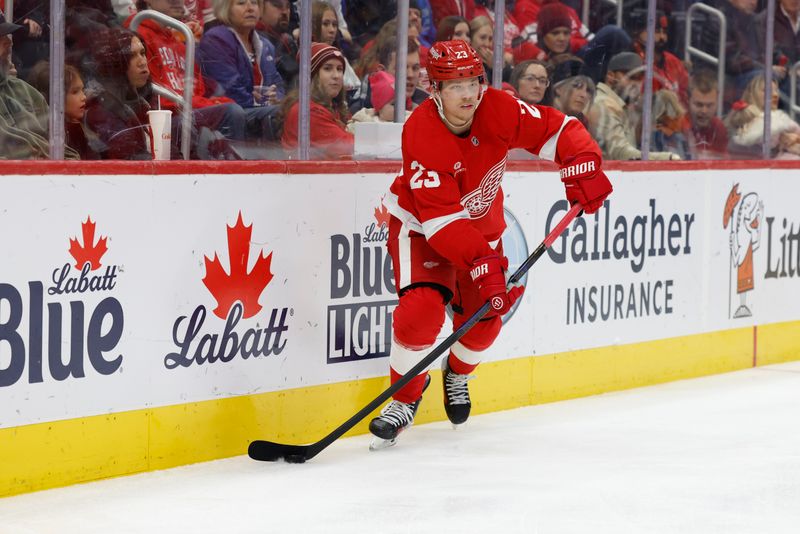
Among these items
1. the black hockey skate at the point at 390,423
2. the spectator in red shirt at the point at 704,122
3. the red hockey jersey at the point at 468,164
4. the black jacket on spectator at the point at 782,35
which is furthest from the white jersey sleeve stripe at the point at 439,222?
the black jacket on spectator at the point at 782,35

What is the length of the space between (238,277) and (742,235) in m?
2.86

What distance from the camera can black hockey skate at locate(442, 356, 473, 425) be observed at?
4.46m

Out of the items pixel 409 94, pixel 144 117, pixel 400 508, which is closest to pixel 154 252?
pixel 144 117

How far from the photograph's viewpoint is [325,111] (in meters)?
4.51

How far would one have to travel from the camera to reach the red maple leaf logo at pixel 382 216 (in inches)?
177

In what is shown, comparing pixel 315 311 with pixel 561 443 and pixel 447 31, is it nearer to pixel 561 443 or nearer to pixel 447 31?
pixel 561 443

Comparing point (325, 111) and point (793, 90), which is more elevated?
point (793, 90)

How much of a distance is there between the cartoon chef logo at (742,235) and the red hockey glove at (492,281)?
2.28m

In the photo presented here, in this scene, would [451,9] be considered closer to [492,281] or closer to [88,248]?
[492,281]

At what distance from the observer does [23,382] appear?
343 cm

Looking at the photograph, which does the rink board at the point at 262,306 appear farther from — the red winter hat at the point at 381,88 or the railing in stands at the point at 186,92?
the red winter hat at the point at 381,88

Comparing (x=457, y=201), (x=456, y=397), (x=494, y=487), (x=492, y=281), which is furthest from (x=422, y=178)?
(x=494, y=487)

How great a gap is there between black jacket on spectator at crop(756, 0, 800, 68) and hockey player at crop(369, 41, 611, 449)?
2283 mm

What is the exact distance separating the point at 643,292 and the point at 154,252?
243 cm
